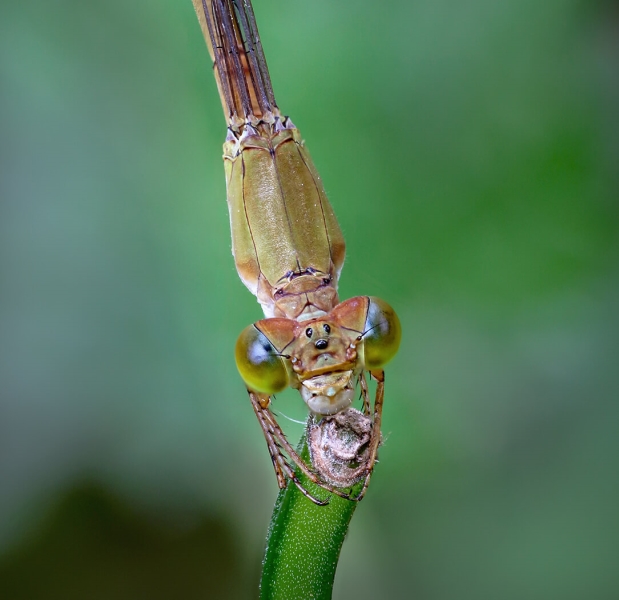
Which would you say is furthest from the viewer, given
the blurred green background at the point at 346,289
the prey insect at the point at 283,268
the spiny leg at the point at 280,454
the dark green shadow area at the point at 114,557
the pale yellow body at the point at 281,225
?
the dark green shadow area at the point at 114,557

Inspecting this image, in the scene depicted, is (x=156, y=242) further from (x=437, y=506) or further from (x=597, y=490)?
(x=597, y=490)

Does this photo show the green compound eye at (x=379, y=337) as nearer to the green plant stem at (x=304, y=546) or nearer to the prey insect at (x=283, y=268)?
the prey insect at (x=283, y=268)

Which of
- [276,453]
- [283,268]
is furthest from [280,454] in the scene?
[283,268]

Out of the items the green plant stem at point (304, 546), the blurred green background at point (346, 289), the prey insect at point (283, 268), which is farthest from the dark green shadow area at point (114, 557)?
the green plant stem at point (304, 546)

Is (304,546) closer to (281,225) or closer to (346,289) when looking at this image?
(281,225)

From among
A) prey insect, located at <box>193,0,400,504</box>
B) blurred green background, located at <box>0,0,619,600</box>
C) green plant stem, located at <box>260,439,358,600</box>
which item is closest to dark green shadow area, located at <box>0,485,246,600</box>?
blurred green background, located at <box>0,0,619,600</box>

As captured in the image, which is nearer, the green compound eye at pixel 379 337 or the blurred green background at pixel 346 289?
the green compound eye at pixel 379 337
